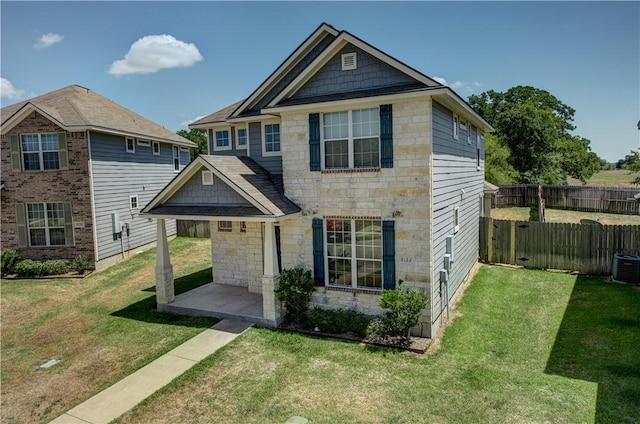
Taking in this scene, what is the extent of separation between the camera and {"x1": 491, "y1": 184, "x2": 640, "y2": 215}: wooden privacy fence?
27594 mm

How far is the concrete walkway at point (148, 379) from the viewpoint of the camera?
294 inches

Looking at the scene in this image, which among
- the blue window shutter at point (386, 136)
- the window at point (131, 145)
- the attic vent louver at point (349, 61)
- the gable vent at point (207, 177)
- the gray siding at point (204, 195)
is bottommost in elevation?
the gray siding at point (204, 195)

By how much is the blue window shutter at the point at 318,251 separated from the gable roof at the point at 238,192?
0.70 m

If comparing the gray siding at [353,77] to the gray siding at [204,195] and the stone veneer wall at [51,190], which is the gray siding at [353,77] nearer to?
the gray siding at [204,195]

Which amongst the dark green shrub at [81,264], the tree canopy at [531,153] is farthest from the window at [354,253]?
the tree canopy at [531,153]

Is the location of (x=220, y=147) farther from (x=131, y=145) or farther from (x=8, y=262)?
(x=8, y=262)

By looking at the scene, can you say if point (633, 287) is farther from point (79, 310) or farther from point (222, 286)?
point (79, 310)

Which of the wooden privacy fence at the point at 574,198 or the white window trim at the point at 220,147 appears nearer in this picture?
the white window trim at the point at 220,147

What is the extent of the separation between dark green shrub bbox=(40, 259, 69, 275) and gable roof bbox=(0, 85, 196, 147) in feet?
19.4

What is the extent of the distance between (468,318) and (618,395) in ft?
14.2

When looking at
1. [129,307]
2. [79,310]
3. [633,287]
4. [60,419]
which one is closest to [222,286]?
[129,307]

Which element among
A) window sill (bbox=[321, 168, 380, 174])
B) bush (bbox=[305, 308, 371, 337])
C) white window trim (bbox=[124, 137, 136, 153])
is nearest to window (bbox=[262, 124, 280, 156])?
window sill (bbox=[321, 168, 380, 174])

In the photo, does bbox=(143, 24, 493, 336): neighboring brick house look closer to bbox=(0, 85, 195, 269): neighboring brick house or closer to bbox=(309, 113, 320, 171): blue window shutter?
bbox=(309, 113, 320, 171): blue window shutter

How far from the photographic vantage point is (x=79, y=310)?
13516 mm
